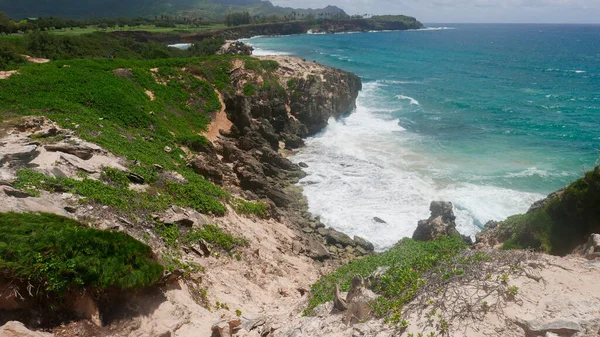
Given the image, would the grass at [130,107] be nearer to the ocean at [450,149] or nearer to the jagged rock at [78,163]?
the jagged rock at [78,163]

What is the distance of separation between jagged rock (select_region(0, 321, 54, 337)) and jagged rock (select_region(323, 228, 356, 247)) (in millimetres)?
16788

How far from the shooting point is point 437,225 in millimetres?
20641

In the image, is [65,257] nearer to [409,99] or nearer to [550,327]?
[550,327]

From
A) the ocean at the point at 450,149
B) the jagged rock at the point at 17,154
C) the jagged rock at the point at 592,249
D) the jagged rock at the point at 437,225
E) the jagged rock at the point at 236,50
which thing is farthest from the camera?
the jagged rock at the point at 236,50

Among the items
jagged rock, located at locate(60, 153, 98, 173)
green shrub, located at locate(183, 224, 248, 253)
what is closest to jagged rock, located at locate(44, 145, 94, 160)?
jagged rock, located at locate(60, 153, 98, 173)

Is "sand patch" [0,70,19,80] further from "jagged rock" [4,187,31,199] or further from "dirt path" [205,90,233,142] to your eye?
"jagged rock" [4,187,31,199]

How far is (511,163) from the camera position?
34594mm

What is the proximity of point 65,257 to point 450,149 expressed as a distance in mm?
36905

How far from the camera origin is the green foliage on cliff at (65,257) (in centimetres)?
849

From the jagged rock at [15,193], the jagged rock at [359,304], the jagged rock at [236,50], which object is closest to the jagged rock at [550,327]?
the jagged rock at [359,304]

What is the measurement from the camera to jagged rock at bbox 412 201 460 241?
20266 millimetres

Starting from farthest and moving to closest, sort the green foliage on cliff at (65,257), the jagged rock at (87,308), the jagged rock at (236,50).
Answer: the jagged rock at (236,50)
the jagged rock at (87,308)
the green foliage on cliff at (65,257)

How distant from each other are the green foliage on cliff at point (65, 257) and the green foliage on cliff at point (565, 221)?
51.7 feet

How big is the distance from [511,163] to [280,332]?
32.6 metres
